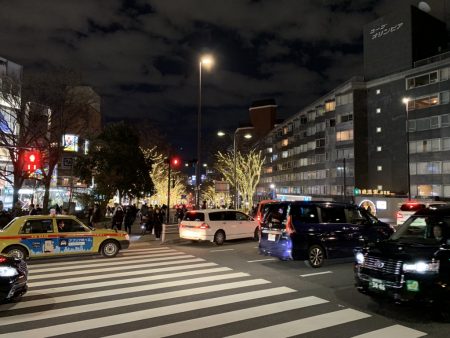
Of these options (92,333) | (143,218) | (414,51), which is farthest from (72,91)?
(414,51)

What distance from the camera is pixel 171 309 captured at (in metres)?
7.74

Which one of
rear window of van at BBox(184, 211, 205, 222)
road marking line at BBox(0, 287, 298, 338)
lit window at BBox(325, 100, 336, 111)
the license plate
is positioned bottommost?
road marking line at BBox(0, 287, 298, 338)

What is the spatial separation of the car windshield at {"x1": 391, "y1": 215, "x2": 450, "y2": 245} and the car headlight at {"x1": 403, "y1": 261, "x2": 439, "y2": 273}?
2.22 feet

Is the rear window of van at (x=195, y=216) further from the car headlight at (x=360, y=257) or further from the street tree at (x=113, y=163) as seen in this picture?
the street tree at (x=113, y=163)

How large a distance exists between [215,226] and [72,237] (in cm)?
655

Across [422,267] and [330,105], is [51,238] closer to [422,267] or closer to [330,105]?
[422,267]

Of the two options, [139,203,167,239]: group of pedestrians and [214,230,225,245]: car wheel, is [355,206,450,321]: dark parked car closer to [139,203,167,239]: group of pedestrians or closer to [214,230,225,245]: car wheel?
[214,230,225,245]: car wheel

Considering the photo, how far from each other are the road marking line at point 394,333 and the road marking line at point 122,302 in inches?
154

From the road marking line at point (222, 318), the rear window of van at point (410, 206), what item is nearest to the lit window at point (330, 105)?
the rear window of van at point (410, 206)

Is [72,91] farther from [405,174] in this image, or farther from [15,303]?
[405,174]

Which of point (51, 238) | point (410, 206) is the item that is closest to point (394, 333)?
point (51, 238)

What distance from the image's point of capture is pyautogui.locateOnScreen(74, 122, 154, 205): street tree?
3372 centimetres

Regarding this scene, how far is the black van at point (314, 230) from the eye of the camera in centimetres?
1207

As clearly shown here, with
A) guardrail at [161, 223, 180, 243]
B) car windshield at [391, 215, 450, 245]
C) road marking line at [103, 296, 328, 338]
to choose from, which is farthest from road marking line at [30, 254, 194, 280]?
car windshield at [391, 215, 450, 245]
